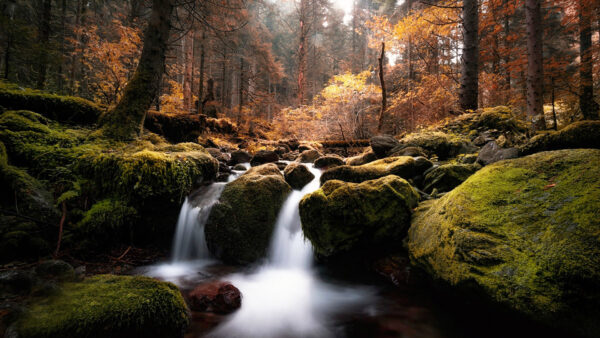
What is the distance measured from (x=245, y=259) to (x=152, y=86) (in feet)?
16.1

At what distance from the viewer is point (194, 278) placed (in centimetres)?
379

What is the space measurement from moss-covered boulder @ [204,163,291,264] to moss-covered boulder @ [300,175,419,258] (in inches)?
45.6

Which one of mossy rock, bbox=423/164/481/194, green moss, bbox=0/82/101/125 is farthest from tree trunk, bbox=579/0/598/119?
green moss, bbox=0/82/101/125

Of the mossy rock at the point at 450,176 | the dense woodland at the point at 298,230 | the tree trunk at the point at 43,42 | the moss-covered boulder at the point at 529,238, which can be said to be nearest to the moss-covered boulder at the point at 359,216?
the dense woodland at the point at 298,230

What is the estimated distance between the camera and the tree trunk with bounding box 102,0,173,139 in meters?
5.55

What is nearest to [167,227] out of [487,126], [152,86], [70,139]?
[70,139]

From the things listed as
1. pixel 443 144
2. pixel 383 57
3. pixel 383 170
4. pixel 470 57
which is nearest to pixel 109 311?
pixel 383 170

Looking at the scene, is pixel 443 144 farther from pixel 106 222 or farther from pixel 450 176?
pixel 106 222

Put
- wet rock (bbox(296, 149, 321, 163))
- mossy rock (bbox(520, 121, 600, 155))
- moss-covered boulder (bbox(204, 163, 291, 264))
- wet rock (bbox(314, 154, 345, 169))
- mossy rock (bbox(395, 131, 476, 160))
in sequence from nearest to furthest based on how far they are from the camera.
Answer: mossy rock (bbox(520, 121, 600, 155)) → moss-covered boulder (bbox(204, 163, 291, 264)) → mossy rock (bbox(395, 131, 476, 160)) → wet rock (bbox(314, 154, 345, 169)) → wet rock (bbox(296, 149, 321, 163))

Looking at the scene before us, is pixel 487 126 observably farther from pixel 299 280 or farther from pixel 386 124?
pixel 386 124

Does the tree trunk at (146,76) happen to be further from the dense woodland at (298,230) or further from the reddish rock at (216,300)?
the reddish rock at (216,300)

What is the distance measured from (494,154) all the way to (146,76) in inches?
296

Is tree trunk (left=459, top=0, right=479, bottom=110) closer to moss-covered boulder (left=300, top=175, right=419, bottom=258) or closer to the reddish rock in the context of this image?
moss-covered boulder (left=300, top=175, right=419, bottom=258)

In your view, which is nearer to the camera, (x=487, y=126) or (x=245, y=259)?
(x=245, y=259)
